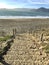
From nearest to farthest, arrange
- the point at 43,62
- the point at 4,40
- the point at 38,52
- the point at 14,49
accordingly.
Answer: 1. the point at 43,62
2. the point at 38,52
3. the point at 14,49
4. the point at 4,40

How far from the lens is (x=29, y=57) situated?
25844 millimetres

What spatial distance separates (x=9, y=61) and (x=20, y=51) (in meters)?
4.77

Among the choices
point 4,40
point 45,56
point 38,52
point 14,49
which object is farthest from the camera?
point 4,40

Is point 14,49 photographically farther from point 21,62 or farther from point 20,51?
point 21,62

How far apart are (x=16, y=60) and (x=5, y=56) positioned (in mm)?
1899

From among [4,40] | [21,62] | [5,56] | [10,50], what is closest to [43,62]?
[21,62]

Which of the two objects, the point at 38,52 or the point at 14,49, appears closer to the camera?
the point at 38,52

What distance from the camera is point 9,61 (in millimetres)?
24188

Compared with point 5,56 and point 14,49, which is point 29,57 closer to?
point 5,56

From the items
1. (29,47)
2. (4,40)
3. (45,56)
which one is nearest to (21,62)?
(45,56)

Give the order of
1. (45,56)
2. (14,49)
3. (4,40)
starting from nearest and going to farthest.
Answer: (45,56) → (14,49) → (4,40)

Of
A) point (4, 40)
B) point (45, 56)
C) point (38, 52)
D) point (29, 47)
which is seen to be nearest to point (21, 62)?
point (45, 56)

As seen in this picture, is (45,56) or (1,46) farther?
(1,46)

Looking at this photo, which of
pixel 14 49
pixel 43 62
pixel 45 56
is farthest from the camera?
pixel 14 49
